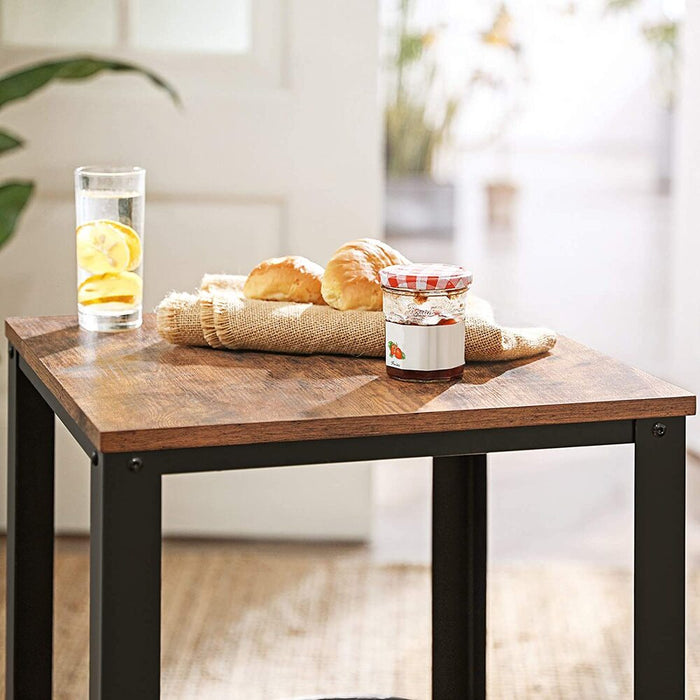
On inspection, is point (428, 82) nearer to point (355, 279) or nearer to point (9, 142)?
point (9, 142)

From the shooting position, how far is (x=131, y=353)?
1.33 meters

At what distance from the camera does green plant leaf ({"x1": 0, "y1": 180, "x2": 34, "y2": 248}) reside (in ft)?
7.00

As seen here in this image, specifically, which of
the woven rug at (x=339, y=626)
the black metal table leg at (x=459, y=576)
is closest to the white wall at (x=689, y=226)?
the woven rug at (x=339, y=626)

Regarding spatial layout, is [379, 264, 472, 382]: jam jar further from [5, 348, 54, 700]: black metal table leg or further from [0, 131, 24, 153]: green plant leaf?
Answer: [0, 131, 24, 153]: green plant leaf

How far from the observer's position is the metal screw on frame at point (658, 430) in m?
1.14

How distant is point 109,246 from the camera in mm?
1398

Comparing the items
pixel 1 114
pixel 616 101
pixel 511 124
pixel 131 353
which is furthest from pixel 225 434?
pixel 616 101

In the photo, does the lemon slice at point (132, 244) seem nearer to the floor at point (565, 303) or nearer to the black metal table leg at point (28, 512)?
the black metal table leg at point (28, 512)

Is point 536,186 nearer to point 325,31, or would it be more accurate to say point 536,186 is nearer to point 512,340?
point 325,31

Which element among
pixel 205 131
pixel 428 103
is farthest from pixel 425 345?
pixel 428 103

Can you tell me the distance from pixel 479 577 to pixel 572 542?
117 centimetres

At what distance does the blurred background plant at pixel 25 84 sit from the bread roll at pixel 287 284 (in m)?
0.85

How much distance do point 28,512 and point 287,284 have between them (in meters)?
0.43

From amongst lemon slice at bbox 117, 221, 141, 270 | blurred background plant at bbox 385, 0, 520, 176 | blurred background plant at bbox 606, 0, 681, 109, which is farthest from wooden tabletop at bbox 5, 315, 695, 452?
blurred background plant at bbox 606, 0, 681, 109
